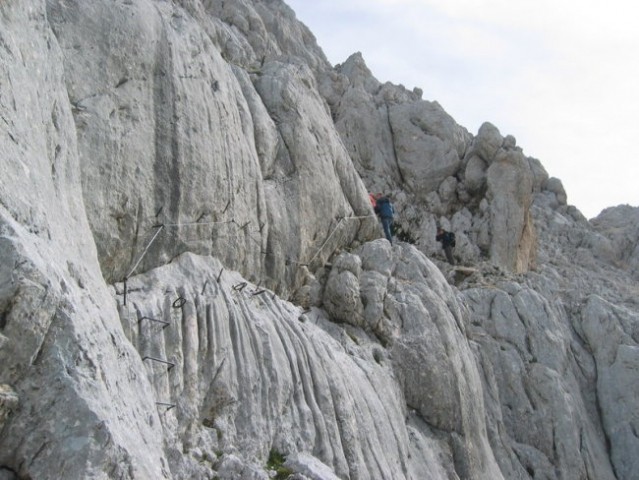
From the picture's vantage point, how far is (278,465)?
2164 centimetres

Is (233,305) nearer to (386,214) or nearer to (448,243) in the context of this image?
(386,214)

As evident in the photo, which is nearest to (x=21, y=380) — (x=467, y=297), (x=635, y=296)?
(x=467, y=297)

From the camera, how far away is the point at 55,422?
44.9ft

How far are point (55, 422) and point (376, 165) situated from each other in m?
40.3

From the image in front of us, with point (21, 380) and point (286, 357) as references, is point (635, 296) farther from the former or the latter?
point (21, 380)

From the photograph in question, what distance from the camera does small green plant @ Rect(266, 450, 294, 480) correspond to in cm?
2102

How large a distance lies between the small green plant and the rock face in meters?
0.08

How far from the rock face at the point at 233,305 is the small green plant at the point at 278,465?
0.08 meters

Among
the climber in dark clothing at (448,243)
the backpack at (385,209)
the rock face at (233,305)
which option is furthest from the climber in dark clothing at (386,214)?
the climber in dark clothing at (448,243)

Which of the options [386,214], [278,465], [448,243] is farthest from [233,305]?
[448,243]

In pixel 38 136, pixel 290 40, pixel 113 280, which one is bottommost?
pixel 113 280

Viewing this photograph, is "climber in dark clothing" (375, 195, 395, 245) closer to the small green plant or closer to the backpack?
the backpack

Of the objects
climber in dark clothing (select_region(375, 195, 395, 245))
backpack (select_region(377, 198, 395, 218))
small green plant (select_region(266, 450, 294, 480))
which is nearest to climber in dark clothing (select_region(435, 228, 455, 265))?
climber in dark clothing (select_region(375, 195, 395, 245))

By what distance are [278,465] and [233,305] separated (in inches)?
202
